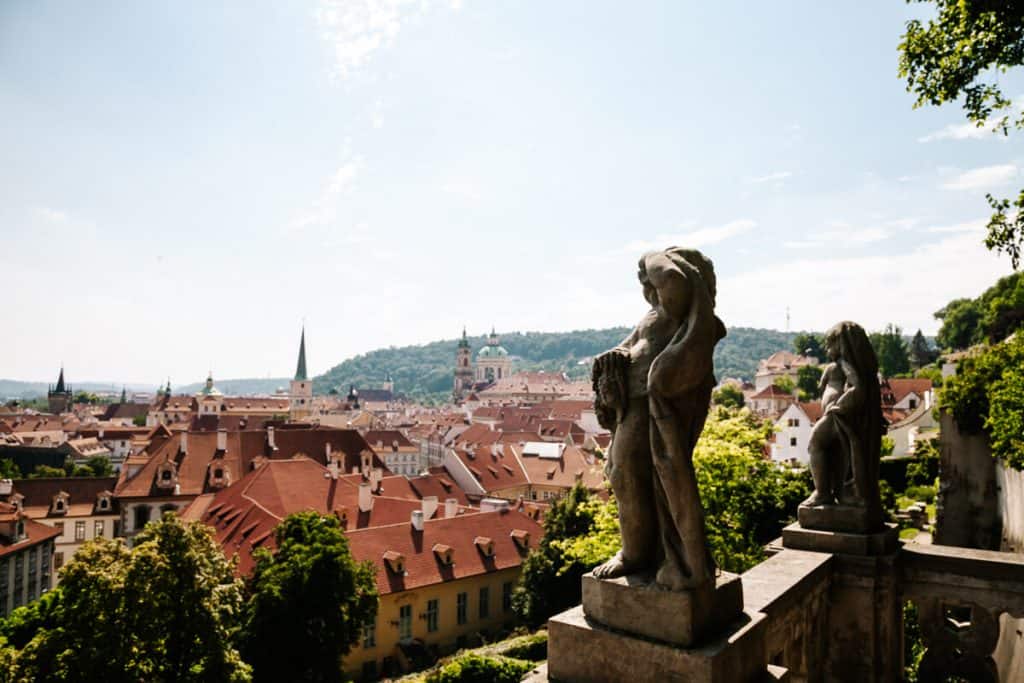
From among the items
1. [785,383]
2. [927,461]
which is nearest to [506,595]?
[927,461]

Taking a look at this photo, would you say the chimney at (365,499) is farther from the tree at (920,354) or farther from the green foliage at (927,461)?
the tree at (920,354)

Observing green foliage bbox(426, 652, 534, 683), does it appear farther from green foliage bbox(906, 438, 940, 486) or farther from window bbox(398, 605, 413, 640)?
green foliage bbox(906, 438, 940, 486)

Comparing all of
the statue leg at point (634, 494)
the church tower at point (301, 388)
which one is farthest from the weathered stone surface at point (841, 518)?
the church tower at point (301, 388)

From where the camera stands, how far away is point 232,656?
21.5m

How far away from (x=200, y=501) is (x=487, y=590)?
66.9 feet

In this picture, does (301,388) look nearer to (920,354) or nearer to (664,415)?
(920,354)

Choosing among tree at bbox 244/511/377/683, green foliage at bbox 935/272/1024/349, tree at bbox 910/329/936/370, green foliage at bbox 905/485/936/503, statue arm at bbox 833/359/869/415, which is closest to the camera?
statue arm at bbox 833/359/869/415

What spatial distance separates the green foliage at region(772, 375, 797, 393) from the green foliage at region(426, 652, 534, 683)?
86.4 meters

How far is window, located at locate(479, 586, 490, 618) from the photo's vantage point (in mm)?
36625

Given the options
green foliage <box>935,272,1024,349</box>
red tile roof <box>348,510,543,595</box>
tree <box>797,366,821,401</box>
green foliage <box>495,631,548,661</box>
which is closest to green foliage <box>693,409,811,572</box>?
green foliage <box>495,631,548,661</box>

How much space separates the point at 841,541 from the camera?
20.9 feet

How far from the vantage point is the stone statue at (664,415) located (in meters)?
3.56

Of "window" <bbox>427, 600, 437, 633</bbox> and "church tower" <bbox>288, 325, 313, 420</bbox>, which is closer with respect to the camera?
"window" <bbox>427, 600, 437, 633</bbox>

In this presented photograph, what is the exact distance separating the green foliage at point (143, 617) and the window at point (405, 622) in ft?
38.6
